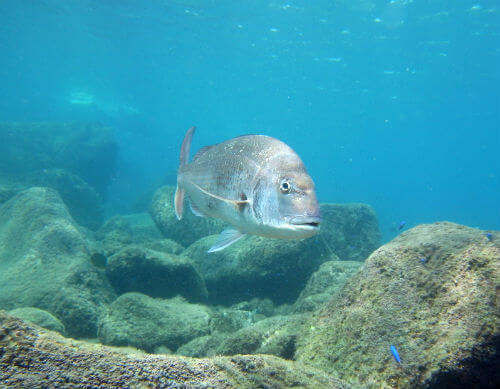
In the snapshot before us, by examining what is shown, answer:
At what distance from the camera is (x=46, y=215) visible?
680 centimetres

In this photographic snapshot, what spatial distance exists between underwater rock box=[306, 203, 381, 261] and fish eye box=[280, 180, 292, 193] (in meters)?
6.44

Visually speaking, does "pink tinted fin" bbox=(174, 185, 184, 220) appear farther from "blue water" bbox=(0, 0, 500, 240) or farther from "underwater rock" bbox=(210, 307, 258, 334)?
"blue water" bbox=(0, 0, 500, 240)

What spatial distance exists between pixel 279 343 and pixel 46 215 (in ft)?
21.2

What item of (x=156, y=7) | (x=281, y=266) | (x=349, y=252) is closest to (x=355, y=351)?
(x=281, y=266)

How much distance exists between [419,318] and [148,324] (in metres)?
3.82

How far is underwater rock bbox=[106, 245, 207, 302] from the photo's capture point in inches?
228

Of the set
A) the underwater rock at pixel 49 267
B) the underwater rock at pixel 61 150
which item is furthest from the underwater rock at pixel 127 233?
the underwater rock at pixel 61 150

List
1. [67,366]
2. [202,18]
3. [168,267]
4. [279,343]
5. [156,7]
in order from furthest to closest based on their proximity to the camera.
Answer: [202,18] < [156,7] < [168,267] < [279,343] < [67,366]

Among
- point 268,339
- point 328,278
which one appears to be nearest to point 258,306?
point 328,278

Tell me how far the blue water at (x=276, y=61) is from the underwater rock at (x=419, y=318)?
45.9ft

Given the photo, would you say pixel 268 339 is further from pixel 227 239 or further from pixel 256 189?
pixel 256 189

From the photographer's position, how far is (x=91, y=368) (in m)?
1.19

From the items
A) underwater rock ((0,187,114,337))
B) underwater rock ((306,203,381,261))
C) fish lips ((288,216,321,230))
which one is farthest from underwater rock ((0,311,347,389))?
underwater rock ((306,203,381,261))

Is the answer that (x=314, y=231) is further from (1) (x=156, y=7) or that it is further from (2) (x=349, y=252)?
(1) (x=156, y=7)
